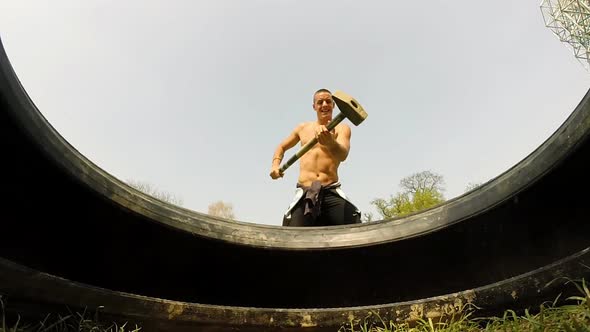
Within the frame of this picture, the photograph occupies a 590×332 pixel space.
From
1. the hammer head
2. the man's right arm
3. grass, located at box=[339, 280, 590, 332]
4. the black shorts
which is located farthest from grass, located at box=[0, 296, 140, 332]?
the man's right arm

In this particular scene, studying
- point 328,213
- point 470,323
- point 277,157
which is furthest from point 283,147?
point 470,323

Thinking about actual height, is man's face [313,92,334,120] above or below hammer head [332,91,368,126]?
above

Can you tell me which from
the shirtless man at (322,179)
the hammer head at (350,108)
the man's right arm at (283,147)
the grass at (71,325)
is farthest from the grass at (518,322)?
the man's right arm at (283,147)

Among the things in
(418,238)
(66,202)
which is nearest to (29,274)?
(66,202)

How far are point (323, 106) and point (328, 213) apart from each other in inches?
48.6

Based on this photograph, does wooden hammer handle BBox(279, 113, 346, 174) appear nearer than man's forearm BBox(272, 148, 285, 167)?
Yes

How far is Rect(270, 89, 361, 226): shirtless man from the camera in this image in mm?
4016

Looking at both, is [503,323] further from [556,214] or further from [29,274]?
[29,274]

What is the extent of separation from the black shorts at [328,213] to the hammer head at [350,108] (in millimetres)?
796

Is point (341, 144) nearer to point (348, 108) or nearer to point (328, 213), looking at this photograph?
point (348, 108)

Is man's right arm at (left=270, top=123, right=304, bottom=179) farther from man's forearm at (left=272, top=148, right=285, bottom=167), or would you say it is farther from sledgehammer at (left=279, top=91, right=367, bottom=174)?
sledgehammer at (left=279, top=91, right=367, bottom=174)

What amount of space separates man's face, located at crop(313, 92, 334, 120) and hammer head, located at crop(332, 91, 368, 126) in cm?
73

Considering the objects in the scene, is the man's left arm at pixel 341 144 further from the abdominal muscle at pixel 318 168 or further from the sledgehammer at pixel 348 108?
the sledgehammer at pixel 348 108

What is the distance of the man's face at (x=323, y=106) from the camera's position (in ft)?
15.1
